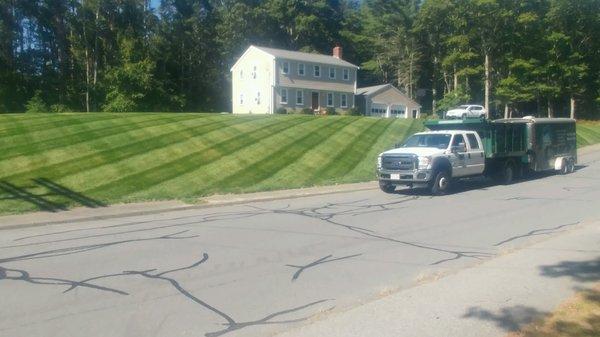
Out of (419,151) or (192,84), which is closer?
(419,151)

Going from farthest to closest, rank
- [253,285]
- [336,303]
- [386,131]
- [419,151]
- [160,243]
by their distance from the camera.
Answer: [386,131] → [419,151] → [160,243] → [253,285] → [336,303]

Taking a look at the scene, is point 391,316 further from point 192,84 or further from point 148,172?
point 192,84

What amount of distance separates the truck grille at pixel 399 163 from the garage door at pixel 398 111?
43.7 metres

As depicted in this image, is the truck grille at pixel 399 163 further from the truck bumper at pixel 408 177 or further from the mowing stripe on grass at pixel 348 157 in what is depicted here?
the mowing stripe on grass at pixel 348 157

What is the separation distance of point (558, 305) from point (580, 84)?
196 feet

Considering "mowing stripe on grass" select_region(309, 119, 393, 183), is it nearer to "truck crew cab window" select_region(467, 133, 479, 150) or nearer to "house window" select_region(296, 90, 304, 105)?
"truck crew cab window" select_region(467, 133, 479, 150)

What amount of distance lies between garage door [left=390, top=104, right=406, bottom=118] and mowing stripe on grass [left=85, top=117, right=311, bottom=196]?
35.0 m

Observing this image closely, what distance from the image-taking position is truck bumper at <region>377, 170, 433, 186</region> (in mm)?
17141

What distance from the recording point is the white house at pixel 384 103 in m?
58.3

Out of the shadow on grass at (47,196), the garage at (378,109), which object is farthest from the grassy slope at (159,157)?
the garage at (378,109)

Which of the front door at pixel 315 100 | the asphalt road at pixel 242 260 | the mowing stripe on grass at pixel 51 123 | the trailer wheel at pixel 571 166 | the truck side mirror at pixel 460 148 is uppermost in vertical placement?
the front door at pixel 315 100

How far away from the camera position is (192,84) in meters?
69.3

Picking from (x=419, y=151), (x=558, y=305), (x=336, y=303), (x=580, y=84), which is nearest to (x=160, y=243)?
(x=336, y=303)

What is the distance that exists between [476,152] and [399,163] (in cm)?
333
